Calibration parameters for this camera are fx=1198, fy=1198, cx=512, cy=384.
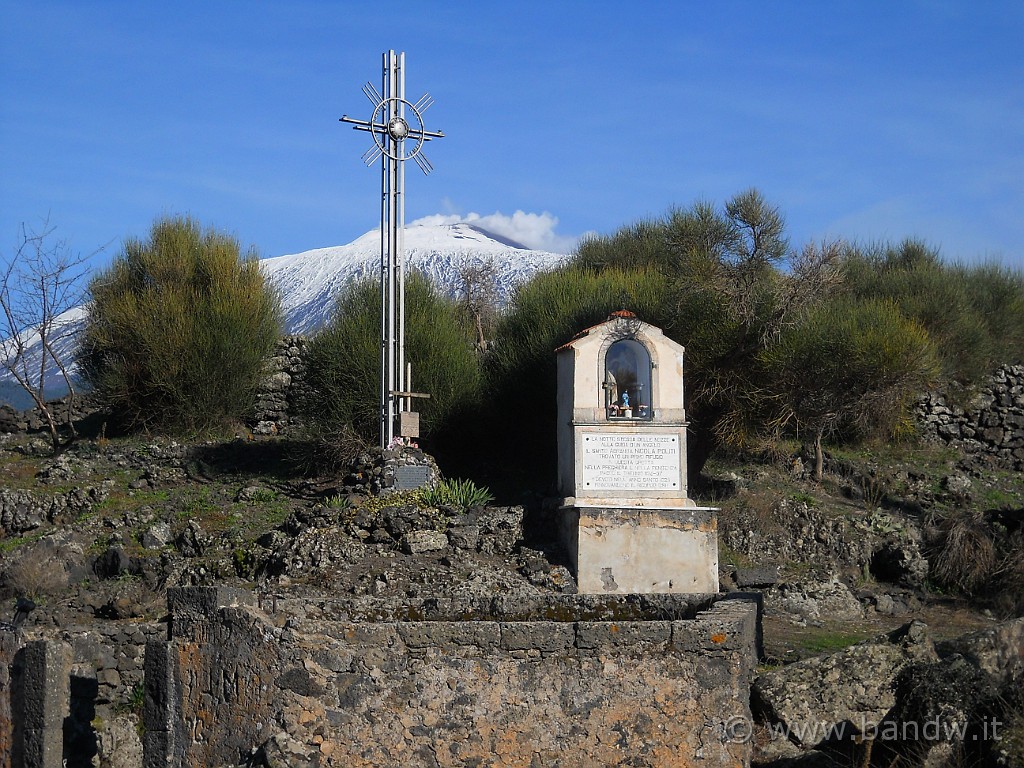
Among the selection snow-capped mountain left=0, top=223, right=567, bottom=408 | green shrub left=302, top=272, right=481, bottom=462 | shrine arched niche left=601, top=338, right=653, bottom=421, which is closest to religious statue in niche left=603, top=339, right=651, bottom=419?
shrine arched niche left=601, top=338, right=653, bottom=421

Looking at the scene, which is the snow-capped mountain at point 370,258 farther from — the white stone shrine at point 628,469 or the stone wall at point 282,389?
the white stone shrine at point 628,469

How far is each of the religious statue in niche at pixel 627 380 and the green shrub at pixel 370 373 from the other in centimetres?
500

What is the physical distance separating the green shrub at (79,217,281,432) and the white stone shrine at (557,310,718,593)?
1017 cm

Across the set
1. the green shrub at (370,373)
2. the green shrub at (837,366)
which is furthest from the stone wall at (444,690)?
the green shrub at (370,373)

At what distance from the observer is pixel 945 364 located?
86.5 feet

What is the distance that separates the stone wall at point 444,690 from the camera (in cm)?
766

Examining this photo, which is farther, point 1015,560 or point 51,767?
point 1015,560

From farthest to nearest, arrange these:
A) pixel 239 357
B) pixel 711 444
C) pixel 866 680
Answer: pixel 239 357, pixel 711 444, pixel 866 680

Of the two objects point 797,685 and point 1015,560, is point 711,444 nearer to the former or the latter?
point 1015,560

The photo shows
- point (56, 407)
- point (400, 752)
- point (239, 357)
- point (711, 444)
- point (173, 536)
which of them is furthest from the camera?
point (56, 407)

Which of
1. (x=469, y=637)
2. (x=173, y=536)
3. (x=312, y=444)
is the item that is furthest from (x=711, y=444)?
(x=469, y=637)

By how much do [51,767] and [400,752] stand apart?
3.41 m

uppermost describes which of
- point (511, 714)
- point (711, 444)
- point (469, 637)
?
point (711, 444)

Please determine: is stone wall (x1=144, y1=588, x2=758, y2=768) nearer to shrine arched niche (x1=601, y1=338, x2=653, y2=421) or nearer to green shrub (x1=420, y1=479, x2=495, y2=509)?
shrine arched niche (x1=601, y1=338, x2=653, y2=421)
